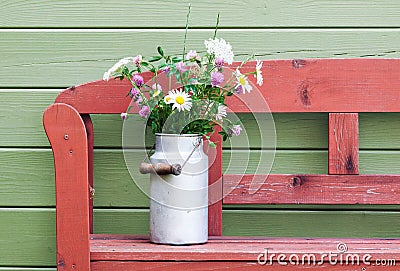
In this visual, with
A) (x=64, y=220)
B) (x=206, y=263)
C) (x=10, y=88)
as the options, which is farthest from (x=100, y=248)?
(x=10, y=88)

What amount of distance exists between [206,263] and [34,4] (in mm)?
717

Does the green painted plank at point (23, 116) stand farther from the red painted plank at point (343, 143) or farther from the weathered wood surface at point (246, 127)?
the red painted plank at point (343, 143)

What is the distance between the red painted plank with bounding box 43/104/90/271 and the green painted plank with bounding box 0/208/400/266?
286 millimetres

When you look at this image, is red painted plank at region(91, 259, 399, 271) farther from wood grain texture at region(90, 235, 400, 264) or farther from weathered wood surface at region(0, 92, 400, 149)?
weathered wood surface at region(0, 92, 400, 149)

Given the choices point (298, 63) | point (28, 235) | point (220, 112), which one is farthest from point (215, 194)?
point (28, 235)

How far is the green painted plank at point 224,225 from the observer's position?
1465 millimetres

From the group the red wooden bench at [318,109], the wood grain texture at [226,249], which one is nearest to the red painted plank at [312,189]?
the red wooden bench at [318,109]

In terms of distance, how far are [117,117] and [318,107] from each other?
0.45 metres

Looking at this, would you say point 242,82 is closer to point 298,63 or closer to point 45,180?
point 298,63

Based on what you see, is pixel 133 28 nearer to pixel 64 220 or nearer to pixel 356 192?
pixel 64 220

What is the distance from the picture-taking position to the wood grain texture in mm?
1187

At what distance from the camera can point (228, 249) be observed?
122 centimetres

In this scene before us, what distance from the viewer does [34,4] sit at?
148cm

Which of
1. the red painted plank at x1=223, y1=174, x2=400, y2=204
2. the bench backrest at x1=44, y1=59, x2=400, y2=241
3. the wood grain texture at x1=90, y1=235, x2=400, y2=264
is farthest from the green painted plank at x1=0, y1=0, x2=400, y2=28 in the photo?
the wood grain texture at x1=90, y1=235, x2=400, y2=264
